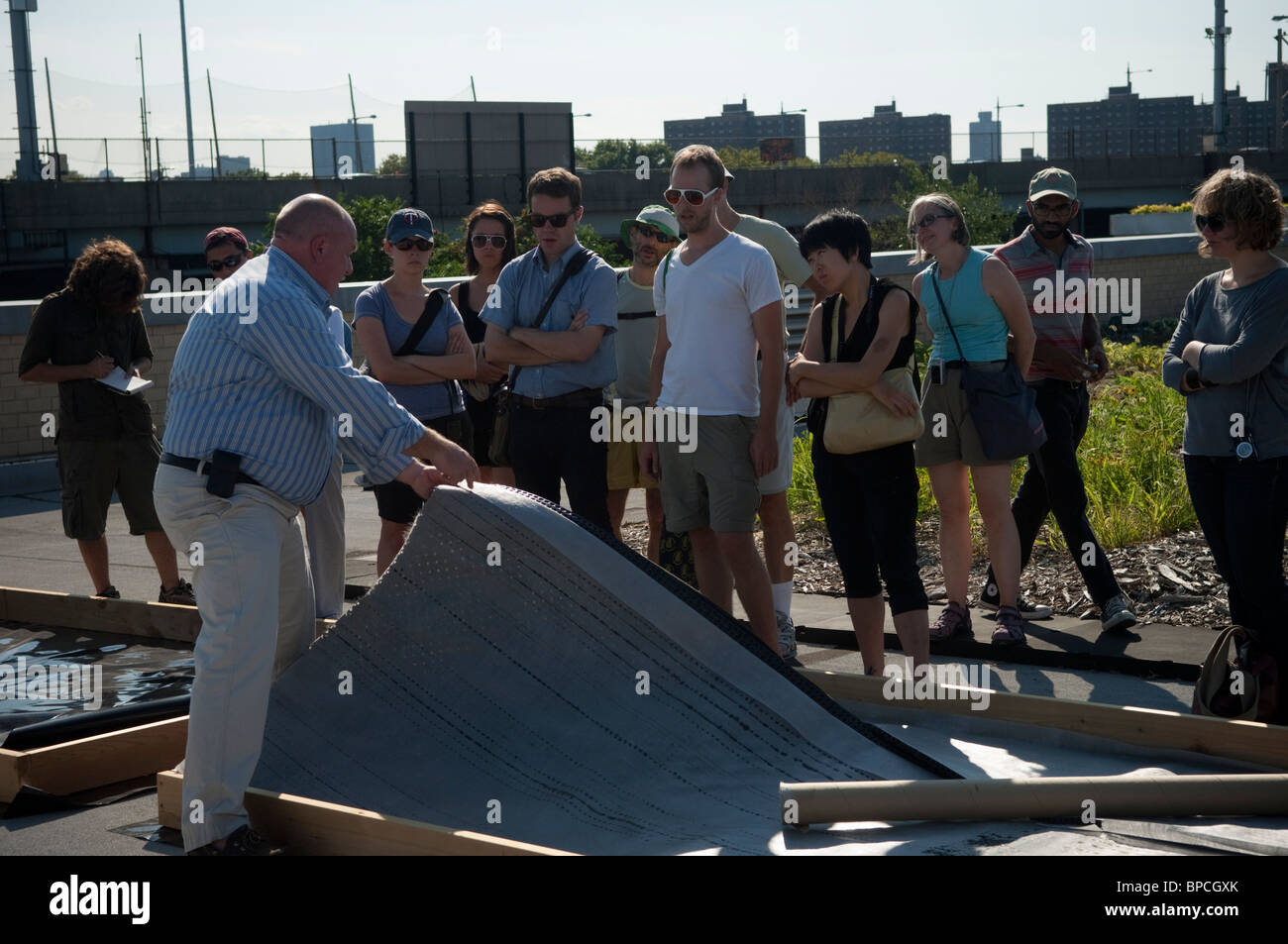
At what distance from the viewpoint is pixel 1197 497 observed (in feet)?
17.7

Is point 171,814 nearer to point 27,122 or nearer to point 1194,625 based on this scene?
point 1194,625

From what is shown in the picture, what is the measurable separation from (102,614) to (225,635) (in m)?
3.60

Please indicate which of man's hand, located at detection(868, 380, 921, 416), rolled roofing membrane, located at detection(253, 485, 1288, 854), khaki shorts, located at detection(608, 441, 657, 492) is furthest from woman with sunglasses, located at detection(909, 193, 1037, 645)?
rolled roofing membrane, located at detection(253, 485, 1288, 854)

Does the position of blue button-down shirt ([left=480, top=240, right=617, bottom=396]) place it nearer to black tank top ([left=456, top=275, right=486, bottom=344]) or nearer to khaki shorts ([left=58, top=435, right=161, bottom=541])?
black tank top ([left=456, top=275, right=486, bottom=344])

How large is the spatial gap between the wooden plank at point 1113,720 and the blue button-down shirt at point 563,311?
1849 millimetres

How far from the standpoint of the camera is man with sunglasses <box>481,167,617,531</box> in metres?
6.68

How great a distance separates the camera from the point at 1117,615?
6980mm

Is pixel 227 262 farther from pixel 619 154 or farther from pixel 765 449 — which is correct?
pixel 619 154

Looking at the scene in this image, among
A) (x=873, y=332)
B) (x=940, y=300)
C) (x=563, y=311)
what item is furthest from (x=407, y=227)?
(x=940, y=300)

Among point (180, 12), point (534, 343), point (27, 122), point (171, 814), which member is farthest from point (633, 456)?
point (180, 12)

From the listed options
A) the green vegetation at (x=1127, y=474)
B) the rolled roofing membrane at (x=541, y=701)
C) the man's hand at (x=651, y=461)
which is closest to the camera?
the rolled roofing membrane at (x=541, y=701)

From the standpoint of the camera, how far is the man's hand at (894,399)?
19.2ft

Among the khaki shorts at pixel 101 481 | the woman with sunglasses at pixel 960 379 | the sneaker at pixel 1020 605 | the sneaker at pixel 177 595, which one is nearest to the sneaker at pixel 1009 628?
the woman with sunglasses at pixel 960 379

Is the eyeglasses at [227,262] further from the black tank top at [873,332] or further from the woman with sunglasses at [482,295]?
the black tank top at [873,332]
